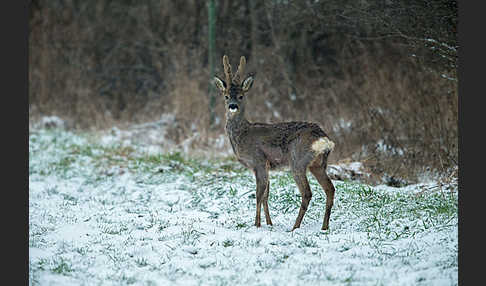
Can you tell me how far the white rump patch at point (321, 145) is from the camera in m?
6.02

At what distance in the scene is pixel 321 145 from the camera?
19.8ft

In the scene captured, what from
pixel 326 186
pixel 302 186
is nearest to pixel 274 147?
pixel 302 186

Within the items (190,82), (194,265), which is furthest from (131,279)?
(190,82)

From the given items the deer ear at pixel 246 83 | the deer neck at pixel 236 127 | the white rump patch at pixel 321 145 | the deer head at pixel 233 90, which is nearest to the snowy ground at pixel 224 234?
the white rump patch at pixel 321 145

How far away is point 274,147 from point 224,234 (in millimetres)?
1139

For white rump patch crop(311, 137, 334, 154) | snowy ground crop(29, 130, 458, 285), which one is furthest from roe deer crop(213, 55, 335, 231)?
snowy ground crop(29, 130, 458, 285)

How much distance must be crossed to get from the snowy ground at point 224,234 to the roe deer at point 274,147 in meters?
0.44

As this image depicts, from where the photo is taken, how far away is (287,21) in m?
11.6

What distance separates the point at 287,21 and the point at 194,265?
7472 millimetres

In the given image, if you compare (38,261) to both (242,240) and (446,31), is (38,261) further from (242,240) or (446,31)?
(446,31)

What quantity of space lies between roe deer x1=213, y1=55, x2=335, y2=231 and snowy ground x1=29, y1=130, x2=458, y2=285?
0.44 metres

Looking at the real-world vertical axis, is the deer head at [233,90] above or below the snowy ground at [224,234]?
above

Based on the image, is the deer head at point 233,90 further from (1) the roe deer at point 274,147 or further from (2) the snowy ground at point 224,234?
(2) the snowy ground at point 224,234

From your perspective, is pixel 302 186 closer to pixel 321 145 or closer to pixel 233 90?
pixel 321 145
